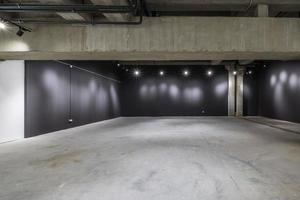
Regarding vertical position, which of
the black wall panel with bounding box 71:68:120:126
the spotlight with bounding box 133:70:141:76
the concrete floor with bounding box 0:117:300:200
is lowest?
the concrete floor with bounding box 0:117:300:200

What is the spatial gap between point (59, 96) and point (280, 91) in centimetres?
1182

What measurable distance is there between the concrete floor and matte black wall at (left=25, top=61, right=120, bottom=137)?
5.81 ft

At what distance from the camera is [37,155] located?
15.4 ft

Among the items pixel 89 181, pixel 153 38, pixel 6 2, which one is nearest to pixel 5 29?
pixel 6 2

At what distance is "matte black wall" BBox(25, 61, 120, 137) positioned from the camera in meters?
7.10

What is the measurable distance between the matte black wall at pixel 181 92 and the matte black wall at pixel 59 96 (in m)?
4.76

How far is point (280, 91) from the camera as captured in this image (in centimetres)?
1295

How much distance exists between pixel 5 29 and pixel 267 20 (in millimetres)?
5691

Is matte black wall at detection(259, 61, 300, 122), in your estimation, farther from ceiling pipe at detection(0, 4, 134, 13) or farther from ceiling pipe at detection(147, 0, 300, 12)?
ceiling pipe at detection(0, 4, 134, 13)

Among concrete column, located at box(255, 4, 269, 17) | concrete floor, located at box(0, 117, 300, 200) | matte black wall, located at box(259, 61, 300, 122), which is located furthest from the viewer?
matte black wall, located at box(259, 61, 300, 122)

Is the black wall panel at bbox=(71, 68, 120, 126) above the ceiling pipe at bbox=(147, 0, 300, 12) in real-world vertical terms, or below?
below

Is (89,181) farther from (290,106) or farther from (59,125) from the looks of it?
(290,106)

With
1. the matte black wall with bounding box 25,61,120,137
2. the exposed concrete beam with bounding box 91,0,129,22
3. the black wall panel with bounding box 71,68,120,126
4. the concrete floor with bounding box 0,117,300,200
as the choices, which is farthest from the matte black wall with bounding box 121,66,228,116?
the exposed concrete beam with bounding box 91,0,129,22

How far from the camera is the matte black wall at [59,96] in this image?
23.3 ft
